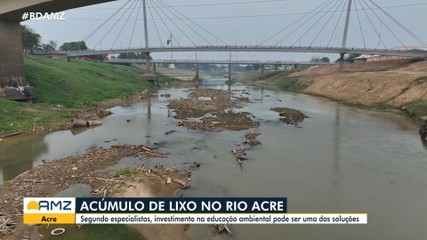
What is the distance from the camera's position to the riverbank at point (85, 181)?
522 inches

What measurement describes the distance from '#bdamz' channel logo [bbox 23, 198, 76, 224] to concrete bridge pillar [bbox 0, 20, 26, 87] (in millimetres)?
30696

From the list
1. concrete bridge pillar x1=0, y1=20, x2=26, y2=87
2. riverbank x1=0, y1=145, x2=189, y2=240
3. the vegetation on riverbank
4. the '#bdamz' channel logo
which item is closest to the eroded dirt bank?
riverbank x1=0, y1=145, x2=189, y2=240

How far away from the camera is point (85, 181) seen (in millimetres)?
16000

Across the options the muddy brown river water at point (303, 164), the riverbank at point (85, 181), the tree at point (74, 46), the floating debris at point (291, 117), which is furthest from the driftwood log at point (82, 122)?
the tree at point (74, 46)

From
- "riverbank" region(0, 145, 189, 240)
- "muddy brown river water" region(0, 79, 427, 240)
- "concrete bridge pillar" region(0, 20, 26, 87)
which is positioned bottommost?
"muddy brown river water" region(0, 79, 427, 240)

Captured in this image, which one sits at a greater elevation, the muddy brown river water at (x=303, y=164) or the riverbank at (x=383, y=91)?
the riverbank at (x=383, y=91)

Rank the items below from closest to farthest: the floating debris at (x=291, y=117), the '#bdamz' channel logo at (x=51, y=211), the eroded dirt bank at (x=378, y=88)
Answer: the '#bdamz' channel logo at (x=51, y=211), the floating debris at (x=291, y=117), the eroded dirt bank at (x=378, y=88)

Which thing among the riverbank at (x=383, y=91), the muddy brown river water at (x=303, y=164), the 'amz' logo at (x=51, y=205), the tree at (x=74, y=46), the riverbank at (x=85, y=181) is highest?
the tree at (x=74, y=46)

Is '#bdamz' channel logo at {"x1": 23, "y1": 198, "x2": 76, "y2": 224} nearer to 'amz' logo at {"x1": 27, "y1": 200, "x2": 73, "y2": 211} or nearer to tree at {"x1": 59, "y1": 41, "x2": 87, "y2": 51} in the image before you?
'amz' logo at {"x1": 27, "y1": 200, "x2": 73, "y2": 211}

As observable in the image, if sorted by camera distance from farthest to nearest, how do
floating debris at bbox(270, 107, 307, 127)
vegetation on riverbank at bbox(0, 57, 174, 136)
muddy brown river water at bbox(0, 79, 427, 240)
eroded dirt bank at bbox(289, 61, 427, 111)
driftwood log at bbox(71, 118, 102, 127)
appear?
eroded dirt bank at bbox(289, 61, 427, 111) < floating debris at bbox(270, 107, 307, 127) < driftwood log at bbox(71, 118, 102, 127) < vegetation on riverbank at bbox(0, 57, 174, 136) < muddy brown river water at bbox(0, 79, 427, 240)

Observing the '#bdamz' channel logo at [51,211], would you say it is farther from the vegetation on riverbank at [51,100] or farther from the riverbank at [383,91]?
the riverbank at [383,91]

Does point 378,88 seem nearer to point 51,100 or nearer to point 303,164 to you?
point 303,164

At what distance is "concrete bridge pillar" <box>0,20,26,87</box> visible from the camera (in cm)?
3588

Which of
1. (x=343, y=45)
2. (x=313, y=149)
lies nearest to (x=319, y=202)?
(x=313, y=149)
